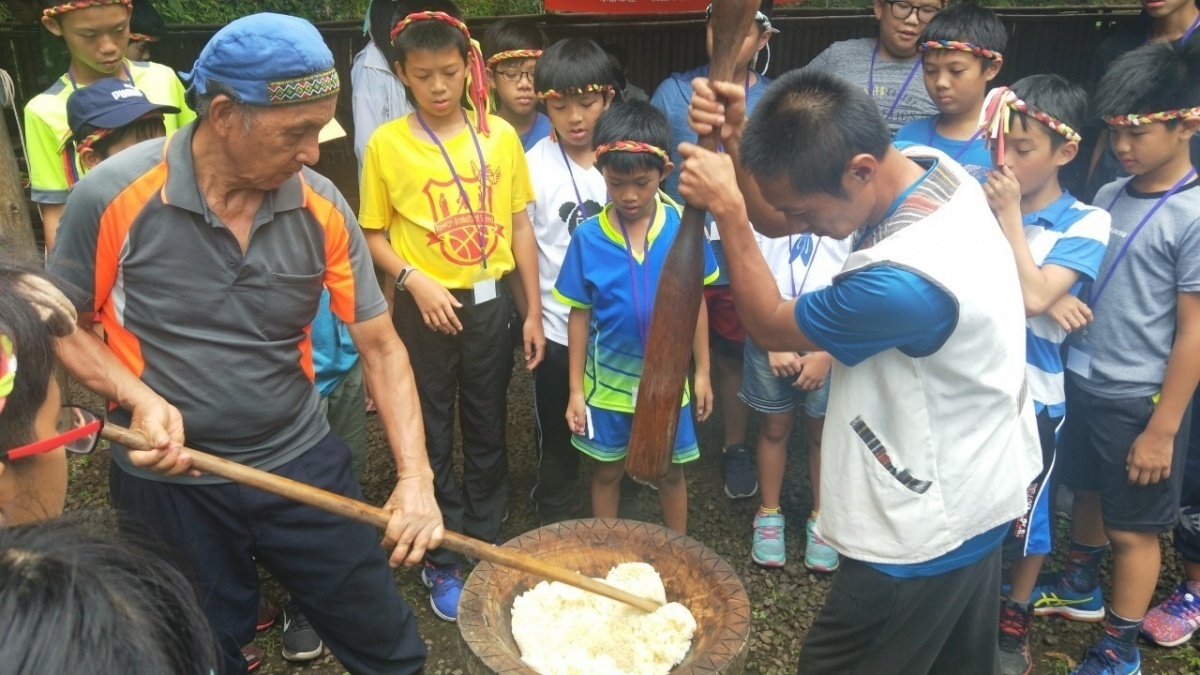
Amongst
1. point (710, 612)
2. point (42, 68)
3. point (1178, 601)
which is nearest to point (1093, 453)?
point (1178, 601)

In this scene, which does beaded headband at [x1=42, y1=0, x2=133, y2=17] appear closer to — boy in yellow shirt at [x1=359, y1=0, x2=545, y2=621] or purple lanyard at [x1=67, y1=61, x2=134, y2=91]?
purple lanyard at [x1=67, y1=61, x2=134, y2=91]

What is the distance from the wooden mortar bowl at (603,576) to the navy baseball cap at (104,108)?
6.34ft

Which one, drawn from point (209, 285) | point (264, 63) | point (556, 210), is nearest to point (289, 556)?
point (209, 285)

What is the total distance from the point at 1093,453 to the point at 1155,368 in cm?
44

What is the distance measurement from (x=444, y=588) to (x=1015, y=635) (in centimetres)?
Result: 226

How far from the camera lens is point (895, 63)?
4.12 meters

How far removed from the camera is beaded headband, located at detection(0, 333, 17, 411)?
4.55 ft

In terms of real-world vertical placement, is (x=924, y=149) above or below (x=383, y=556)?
above

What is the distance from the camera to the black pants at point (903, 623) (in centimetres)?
239

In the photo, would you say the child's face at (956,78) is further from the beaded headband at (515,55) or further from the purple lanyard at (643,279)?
the beaded headband at (515,55)

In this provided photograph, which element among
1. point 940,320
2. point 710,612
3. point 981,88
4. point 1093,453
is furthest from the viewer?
point 981,88

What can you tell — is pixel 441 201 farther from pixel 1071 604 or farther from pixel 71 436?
pixel 1071 604

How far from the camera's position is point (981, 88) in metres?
3.66

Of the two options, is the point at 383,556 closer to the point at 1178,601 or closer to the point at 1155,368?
the point at 1155,368
